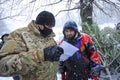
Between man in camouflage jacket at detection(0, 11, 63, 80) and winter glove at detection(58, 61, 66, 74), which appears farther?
winter glove at detection(58, 61, 66, 74)

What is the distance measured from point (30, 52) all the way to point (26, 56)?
2.6 inches

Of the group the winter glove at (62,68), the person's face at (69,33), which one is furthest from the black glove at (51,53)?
the winter glove at (62,68)

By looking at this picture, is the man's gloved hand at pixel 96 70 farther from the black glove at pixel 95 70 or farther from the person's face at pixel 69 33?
the person's face at pixel 69 33

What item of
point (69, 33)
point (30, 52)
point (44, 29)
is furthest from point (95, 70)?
point (30, 52)

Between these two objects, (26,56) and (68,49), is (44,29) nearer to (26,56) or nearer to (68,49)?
(26,56)

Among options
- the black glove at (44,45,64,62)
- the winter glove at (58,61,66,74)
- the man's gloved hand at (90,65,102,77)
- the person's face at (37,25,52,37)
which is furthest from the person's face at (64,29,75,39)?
the black glove at (44,45,64,62)

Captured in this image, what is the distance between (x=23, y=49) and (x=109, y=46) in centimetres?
493

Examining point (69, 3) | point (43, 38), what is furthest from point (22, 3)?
point (43, 38)

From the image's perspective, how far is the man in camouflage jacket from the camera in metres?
2.46

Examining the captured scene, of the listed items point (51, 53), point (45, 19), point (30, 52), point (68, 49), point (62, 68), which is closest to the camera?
point (51, 53)

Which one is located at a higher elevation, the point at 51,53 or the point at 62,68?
the point at 51,53

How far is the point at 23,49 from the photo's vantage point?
8.92 feet

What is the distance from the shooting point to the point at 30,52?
254cm

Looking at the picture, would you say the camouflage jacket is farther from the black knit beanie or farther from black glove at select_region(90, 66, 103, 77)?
black glove at select_region(90, 66, 103, 77)
